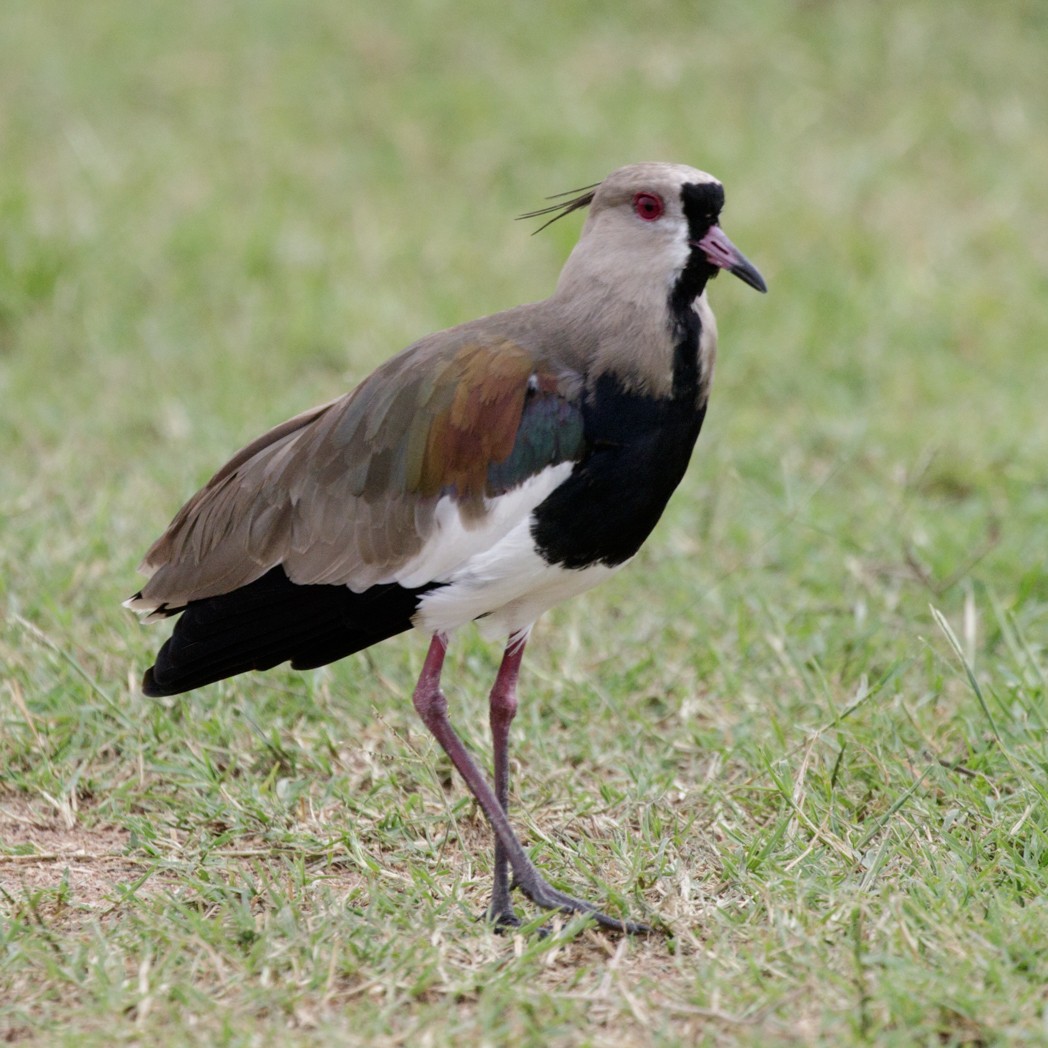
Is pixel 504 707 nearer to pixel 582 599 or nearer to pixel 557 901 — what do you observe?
pixel 557 901

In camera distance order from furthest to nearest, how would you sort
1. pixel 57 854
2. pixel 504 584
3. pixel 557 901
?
pixel 57 854
pixel 557 901
pixel 504 584

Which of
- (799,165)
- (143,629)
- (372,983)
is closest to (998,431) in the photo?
(799,165)

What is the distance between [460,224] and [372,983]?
17.5 feet

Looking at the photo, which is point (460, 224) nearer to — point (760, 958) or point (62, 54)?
point (62, 54)

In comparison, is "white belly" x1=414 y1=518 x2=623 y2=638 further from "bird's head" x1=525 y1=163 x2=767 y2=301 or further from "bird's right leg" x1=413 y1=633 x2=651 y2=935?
"bird's head" x1=525 y1=163 x2=767 y2=301

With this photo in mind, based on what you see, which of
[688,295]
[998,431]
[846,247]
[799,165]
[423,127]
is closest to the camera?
[688,295]

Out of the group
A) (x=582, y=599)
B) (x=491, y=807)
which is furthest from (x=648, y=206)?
(x=582, y=599)

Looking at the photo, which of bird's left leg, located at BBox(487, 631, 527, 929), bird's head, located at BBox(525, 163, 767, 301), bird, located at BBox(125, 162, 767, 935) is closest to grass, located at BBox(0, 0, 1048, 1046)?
bird's left leg, located at BBox(487, 631, 527, 929)

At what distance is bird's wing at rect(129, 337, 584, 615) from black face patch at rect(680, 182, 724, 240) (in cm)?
43

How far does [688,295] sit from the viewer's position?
3373 mm

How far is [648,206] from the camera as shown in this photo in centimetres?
338

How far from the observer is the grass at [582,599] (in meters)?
3.08

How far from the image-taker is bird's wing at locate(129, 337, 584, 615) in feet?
10.8

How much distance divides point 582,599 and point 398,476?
1.52 metres
